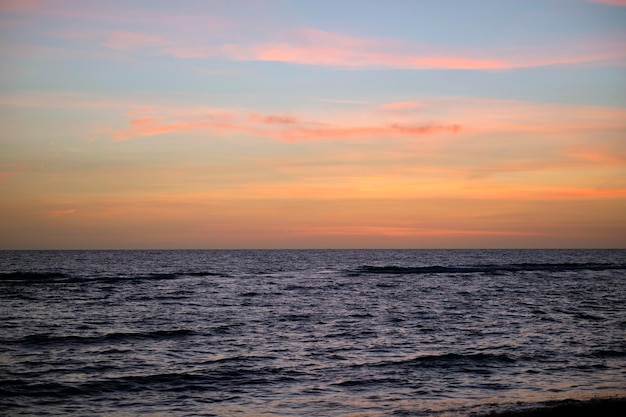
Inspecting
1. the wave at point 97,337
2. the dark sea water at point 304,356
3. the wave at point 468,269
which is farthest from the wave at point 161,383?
the wave at point 468,269

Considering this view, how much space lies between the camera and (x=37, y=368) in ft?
75.2

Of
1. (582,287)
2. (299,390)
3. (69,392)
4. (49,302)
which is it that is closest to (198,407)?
(299,390)

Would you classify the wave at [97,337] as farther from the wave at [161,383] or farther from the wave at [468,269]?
the wave at [468,269]

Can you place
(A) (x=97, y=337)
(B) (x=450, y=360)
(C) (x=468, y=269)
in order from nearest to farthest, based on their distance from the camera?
1. (B) (x=450, y=360)
2. (A) (x=97, y=337)
3. (C) (x=468, y=269)

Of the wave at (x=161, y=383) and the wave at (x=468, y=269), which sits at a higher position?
the wave at (x=161, y=383)

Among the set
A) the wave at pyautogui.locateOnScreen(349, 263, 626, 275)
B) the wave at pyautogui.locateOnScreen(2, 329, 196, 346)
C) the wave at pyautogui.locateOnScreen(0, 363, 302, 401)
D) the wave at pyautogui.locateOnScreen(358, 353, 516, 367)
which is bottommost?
the wave at pyautogui.locateOnScreen(349, 263, 626, 275)

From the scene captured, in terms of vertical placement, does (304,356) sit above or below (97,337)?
above

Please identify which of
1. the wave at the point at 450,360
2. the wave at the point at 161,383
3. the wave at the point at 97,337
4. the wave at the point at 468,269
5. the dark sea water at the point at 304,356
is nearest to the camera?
the dark sea water at the point at 304,356

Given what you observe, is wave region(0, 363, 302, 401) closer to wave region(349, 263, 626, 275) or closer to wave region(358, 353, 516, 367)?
wave region(358, 353, 516, 367)

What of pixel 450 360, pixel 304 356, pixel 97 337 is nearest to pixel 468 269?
pixel 450 360

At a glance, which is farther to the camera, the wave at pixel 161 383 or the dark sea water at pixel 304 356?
the wave at pixel 161 383

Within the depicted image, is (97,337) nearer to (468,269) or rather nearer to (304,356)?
(304,356)

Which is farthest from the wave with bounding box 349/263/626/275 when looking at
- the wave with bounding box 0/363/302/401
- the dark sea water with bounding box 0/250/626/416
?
the wave with bounding box 0/363/302/401

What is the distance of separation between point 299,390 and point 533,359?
10829mm
